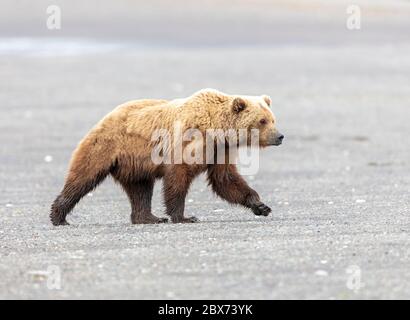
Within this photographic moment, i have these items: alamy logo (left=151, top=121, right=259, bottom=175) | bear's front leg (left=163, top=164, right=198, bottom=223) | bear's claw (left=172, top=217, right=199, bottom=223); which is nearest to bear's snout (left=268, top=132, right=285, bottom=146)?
alamy logo (left=151, top=121, right=259, bottom=175)

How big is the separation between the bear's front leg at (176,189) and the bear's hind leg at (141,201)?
0.48 metres

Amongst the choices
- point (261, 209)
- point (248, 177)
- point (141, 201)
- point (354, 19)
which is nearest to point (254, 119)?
point (261, 209)

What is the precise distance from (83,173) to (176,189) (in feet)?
3.03

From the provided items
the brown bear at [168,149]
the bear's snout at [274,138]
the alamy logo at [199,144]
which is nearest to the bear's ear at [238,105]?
the brown bear at [168,149]

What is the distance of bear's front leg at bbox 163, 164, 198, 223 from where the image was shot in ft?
33.9

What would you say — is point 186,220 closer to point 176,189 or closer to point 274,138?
point 176,189

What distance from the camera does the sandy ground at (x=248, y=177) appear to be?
298 inches

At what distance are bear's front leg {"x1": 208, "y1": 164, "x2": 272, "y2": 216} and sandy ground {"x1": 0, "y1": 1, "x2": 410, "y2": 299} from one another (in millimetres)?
209

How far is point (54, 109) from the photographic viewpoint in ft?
65.2

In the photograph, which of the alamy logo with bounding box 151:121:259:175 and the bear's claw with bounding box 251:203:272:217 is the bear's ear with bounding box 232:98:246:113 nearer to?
the alamy logo with bounding box 151:121:259:175
